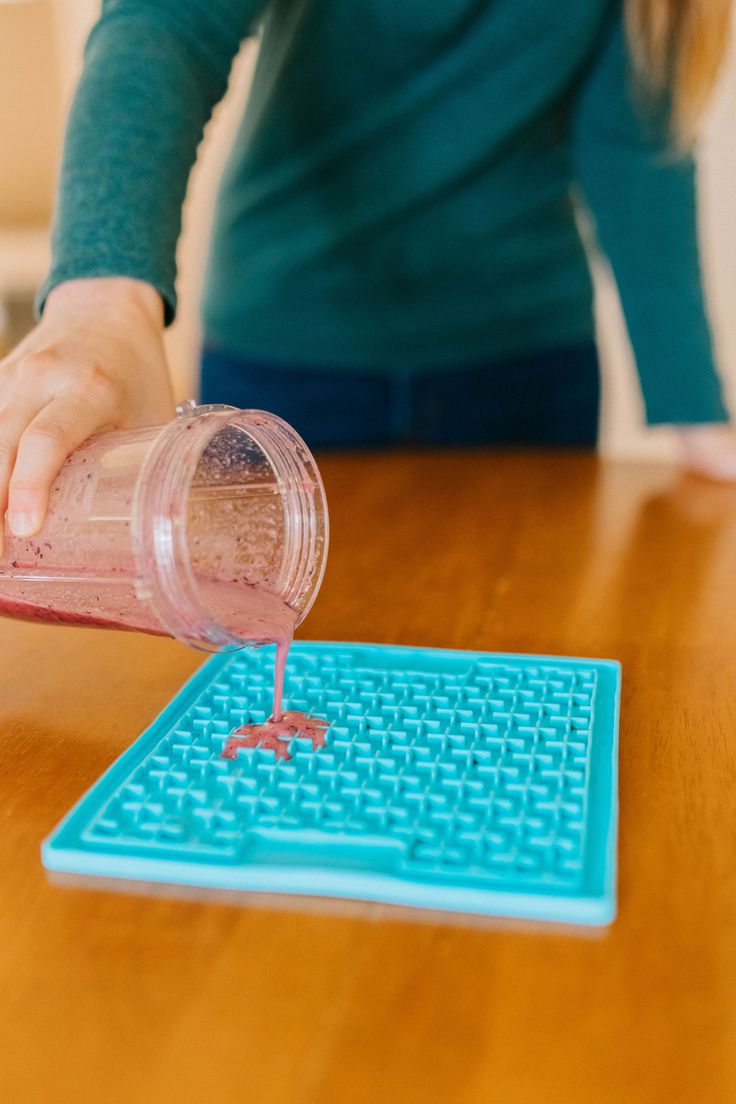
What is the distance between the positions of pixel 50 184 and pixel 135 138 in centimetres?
280

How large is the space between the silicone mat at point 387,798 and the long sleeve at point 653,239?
0.70 metres

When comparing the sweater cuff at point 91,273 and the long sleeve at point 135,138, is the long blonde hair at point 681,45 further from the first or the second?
the sweater cuff at point 91,273

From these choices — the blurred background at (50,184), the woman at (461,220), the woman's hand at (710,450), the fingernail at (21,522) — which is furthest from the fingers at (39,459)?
the blurred background at (50,184)

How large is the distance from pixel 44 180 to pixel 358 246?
2.45 m

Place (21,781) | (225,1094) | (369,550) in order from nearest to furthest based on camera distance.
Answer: (225,1094) < (21,781) < (369,550)

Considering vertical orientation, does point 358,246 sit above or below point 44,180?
above

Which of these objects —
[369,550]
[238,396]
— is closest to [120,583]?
[369,550]

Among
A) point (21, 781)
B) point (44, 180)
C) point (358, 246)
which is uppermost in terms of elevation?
point (358, 246)

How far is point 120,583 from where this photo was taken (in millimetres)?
616

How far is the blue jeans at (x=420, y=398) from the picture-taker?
4.43 feet

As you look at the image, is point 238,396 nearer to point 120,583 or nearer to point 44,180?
point 120,583

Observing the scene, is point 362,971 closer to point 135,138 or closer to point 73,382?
point 73,382

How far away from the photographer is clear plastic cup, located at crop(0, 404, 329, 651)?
58 centimetres

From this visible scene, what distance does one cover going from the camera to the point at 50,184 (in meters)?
3.40
